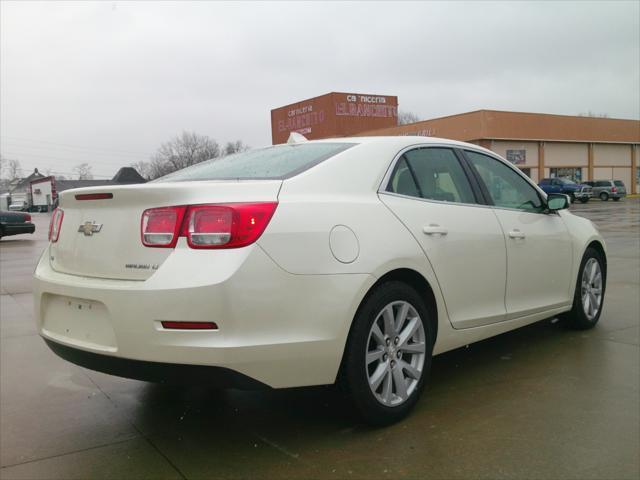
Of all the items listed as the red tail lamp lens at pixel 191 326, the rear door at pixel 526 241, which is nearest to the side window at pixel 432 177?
the rear door at pixel 526 241

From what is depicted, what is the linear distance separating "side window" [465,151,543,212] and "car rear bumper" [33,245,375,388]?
1.70 m

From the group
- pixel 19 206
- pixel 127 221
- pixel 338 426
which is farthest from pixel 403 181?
pixel 19 206

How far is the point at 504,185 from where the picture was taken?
457cm

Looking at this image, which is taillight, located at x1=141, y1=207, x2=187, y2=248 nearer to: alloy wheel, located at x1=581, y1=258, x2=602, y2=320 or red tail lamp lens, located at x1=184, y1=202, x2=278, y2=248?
red tail lamp lens, located at x1=184, y1=202, x2=278, y2=248

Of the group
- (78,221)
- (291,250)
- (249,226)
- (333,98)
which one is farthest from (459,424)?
(333,98)

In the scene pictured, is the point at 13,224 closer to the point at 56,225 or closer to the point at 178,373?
the point at 56,225

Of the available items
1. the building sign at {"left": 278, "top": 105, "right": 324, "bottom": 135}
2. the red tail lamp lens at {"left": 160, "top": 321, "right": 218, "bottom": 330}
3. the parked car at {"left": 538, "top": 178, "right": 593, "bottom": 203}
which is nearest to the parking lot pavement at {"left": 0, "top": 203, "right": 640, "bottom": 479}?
the red tail lamp lens at {"left": 160, "top": 321, "right": 218, "bottom": 330}

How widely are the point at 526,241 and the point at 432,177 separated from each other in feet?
3.24

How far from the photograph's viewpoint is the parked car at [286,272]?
2.73 meters

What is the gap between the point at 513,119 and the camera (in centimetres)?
4225

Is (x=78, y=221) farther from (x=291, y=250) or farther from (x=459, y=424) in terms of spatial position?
(x=459, y=424)

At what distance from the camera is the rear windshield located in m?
3.30

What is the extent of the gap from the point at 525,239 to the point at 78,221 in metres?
2.93

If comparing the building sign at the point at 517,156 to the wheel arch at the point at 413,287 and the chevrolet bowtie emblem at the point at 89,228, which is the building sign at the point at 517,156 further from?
the chevrolet bowtie emblem at the point at 89,228
